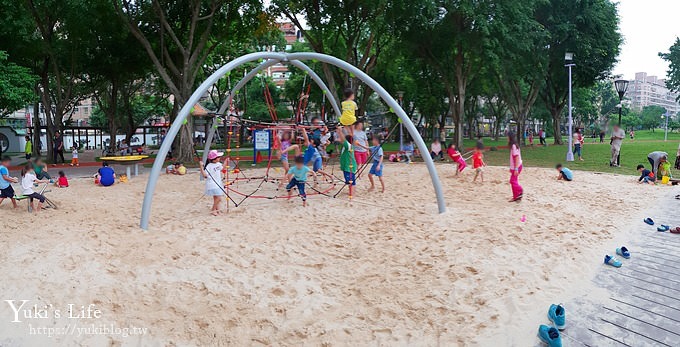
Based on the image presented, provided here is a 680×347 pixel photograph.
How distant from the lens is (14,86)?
16.1 meters

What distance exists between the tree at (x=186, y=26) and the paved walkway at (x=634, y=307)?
1735 centimetres

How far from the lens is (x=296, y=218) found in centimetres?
836

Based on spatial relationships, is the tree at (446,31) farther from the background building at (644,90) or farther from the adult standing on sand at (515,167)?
the background building at (644,90)

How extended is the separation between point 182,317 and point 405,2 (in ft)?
59.0

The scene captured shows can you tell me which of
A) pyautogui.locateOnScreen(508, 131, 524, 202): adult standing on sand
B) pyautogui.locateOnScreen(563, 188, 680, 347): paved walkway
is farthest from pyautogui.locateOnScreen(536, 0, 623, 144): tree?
pyautogui.locateOnScreen(563, 188, 680, 347): paved walkway

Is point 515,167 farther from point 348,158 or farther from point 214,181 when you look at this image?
point 214,181

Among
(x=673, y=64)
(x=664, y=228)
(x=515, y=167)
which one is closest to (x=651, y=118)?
(x=673, y=64)

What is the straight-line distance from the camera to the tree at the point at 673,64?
51.6 meters

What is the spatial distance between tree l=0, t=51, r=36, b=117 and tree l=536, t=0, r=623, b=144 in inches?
1000

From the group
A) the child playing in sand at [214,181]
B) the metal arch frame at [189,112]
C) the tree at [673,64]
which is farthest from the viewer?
the tree at [673,64]

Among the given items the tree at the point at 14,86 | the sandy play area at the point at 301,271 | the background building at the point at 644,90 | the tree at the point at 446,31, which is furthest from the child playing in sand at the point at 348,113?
the background building at the point at 644,90

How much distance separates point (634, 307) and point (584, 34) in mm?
26103

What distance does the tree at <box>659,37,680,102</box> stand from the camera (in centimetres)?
5161

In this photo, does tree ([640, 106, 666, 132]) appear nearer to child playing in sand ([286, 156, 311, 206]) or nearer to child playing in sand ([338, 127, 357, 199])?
child playing in sand ([338, 127, 357, 199])
